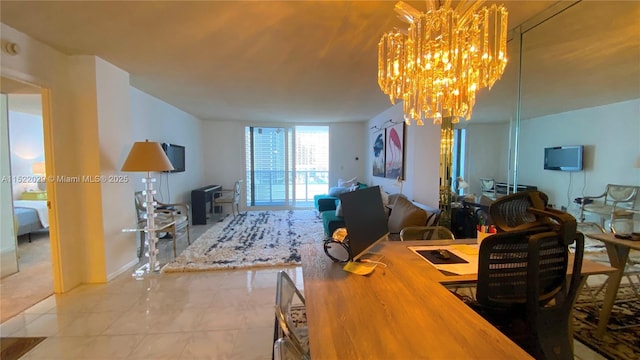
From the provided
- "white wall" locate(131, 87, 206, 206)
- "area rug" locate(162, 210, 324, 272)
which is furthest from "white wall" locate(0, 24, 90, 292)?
"area rug" locate(162, 210, 324, 272)

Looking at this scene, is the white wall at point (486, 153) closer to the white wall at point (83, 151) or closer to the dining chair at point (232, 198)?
the white wall at point (83, 151)

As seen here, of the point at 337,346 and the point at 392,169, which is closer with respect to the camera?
the point at 337,346

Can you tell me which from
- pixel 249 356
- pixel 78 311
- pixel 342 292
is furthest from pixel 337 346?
pixel 78 311

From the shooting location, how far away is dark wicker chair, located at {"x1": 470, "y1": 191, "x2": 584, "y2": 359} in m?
1.11

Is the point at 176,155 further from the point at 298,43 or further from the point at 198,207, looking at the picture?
the point at 298,43

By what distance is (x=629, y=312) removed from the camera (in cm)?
231

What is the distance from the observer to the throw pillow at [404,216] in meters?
3.09

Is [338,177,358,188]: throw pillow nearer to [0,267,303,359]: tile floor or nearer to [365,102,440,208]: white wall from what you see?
[365,102,440,208]: white wall

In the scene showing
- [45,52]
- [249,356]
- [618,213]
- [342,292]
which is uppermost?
[45,52]

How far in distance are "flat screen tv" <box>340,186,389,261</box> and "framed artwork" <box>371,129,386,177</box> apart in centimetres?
422

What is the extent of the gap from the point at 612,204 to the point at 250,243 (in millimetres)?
4166

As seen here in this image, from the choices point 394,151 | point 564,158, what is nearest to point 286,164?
point 394,151

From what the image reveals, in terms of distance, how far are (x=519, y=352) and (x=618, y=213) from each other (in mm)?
2421

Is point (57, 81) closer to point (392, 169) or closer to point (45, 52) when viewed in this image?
point (45, 52)
